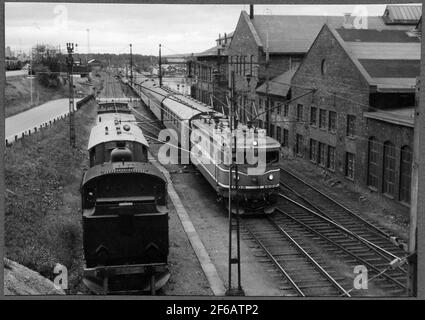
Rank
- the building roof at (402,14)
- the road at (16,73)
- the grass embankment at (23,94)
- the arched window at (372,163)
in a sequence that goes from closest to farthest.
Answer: the arched window at (372,163) < the building roof at (402,14) < the grass embankment at (23,94) < the road at (16,73)

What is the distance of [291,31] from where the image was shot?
33562 mm

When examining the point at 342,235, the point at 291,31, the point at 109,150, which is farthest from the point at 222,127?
the point at 291,31

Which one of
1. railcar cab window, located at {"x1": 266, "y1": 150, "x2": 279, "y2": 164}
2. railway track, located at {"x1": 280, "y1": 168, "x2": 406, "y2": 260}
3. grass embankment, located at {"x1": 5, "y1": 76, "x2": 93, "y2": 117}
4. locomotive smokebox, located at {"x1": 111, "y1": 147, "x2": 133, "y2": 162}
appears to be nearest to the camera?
locomotive smokebox, located at {"x1": 111, "y1": 147, "x2": 133, "y2": 162}

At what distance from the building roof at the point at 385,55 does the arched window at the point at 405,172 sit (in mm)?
3313

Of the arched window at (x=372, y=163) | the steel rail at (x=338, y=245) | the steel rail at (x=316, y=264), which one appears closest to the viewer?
the steel rail at (x=316, y=264)

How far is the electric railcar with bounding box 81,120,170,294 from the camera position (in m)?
10.9

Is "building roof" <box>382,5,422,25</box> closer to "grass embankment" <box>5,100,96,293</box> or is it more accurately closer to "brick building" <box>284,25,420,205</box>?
"brick building" <box>284,25,420,205</box>

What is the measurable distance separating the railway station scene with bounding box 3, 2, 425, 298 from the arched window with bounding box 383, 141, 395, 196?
0.13 feet

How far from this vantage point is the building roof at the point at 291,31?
3306 centimetres

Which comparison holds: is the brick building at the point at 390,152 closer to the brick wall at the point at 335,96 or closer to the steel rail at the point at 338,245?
the brick wall at the point at 335,96

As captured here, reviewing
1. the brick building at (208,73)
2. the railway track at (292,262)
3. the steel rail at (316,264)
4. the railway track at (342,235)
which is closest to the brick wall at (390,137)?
the railway track at (342,235)

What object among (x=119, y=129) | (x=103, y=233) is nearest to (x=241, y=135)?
(x=119, y=129)

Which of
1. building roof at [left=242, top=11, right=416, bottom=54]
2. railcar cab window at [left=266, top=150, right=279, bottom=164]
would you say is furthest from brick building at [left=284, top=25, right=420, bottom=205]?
building roof at [left=242, top=11, right=416, bottom=54]
